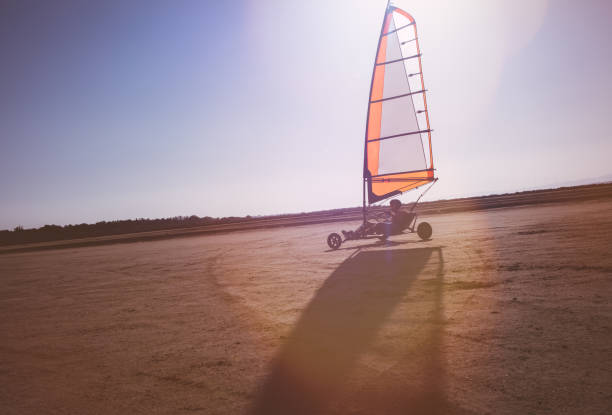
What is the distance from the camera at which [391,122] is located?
12828 millimetres

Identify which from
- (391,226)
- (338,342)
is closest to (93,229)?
(391,226)

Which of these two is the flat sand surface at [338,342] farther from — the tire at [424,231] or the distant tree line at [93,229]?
the distant tree line at [93,229]

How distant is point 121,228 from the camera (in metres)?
42.8

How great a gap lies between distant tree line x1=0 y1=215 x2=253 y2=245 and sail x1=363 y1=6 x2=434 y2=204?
105 ft

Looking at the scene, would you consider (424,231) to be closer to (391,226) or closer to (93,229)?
(391,226)

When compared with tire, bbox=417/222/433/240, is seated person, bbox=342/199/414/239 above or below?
above

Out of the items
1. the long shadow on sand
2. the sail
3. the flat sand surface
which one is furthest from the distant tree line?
the long shadow on sand

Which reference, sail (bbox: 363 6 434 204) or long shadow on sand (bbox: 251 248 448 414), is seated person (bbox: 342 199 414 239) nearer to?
sail (bbox: 363 6 434 204)

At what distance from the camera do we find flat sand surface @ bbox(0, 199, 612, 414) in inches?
104

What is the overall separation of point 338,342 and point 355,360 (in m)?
0.50

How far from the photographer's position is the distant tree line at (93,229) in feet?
131

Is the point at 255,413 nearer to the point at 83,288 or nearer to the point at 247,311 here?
the point at 247,311

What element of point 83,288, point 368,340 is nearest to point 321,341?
point 368,340

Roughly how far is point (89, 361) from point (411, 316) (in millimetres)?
3709
